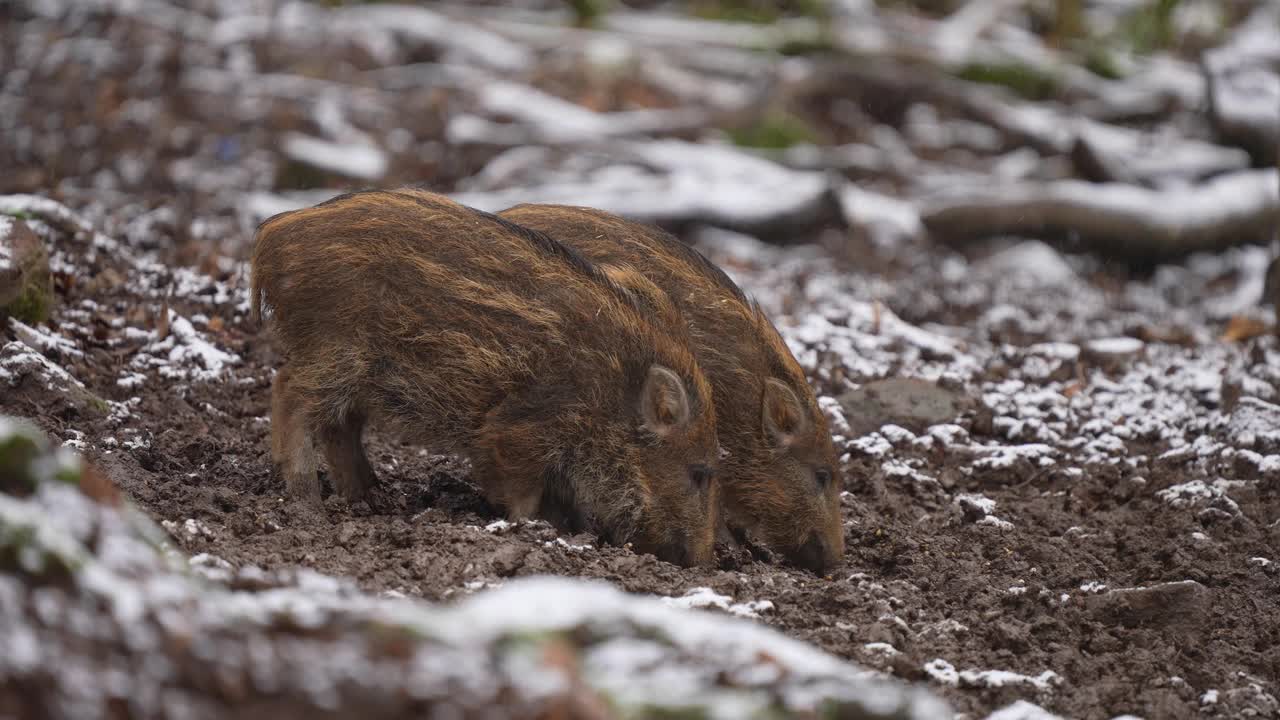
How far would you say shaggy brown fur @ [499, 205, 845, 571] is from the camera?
542 cm

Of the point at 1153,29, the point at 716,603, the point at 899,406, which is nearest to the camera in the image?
the point at 716,603

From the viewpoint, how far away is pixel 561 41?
13516 millimetres

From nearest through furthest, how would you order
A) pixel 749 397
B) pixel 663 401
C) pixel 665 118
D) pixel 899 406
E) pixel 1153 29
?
1. pixel 663 401
2. pixel 749 397
3. pixel 899 406
4. pixel 665 118
5. pixel 1153 29

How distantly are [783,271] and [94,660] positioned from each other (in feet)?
23.7

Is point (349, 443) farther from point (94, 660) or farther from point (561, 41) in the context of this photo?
point (561, 41)

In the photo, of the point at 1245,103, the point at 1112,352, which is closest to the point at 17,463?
the point at 1112,352

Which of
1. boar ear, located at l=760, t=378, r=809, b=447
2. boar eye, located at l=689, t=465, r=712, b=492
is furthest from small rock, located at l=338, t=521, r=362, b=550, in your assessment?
boar ear, located at l=760, t=378, r=809, b=447

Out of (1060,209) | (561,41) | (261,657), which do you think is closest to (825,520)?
(261,657)

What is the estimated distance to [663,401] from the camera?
4.99 meters

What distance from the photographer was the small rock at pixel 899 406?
607 cm

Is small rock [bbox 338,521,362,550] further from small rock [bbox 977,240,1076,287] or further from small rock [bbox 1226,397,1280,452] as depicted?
small rock [bbox 977,240,1076,287]

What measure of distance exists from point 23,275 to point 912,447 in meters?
3.89

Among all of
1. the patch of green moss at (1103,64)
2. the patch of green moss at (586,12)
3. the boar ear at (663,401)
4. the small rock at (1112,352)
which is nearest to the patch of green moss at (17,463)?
the boar ear at (663,401)

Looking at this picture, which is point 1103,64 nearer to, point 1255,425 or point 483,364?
point 1255,425
